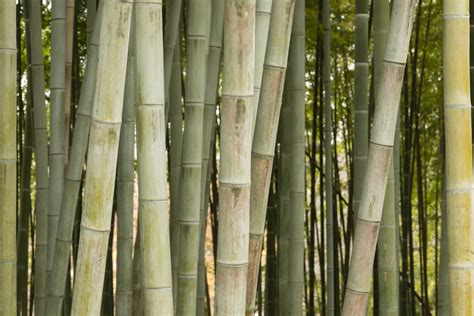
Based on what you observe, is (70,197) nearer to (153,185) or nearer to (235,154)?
(153,185)

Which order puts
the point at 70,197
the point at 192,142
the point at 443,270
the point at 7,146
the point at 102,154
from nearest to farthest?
the point at 102,154 → the point at 7,146 → the point at 192,142 → the point at 70,197 → the point at 443,270

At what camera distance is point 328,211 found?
429cm

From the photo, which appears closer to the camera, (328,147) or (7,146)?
(7,146)

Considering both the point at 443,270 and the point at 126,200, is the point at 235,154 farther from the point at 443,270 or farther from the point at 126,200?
the point at 443,270

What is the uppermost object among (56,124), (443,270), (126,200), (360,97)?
(360,97)

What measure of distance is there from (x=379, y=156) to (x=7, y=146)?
1.00 metres

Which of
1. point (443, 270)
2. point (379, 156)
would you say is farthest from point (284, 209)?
point (379, 156)

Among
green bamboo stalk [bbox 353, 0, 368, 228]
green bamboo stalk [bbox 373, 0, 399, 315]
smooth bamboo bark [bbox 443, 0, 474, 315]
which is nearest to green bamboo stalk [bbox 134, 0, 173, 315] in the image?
smooth bamboo bark [bbox 443, 0, 474, 315]

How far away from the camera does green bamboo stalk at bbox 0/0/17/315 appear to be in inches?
89.0

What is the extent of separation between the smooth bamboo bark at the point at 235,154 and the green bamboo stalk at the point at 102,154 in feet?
0.78

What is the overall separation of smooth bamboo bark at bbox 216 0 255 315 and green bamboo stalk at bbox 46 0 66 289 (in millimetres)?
972

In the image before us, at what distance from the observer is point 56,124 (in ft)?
9.31

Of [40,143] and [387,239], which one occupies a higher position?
[40,143]

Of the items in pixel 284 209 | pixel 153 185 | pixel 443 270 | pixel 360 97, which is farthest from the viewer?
pixel 284 209
